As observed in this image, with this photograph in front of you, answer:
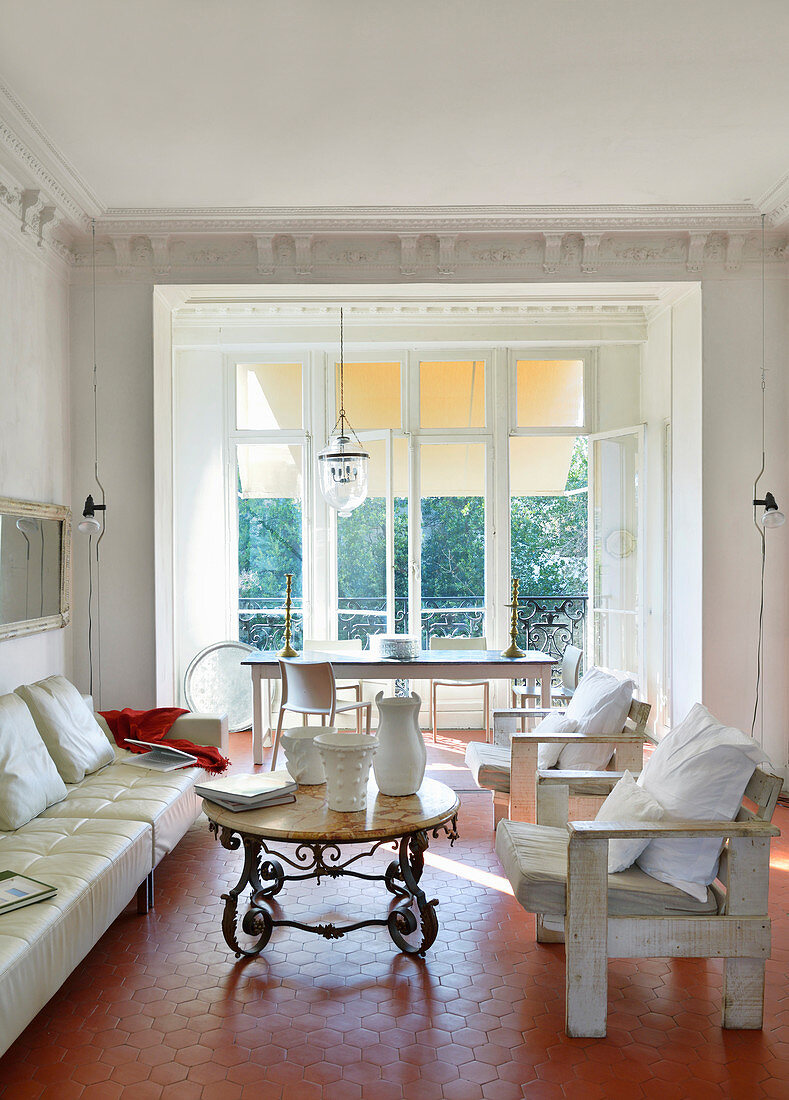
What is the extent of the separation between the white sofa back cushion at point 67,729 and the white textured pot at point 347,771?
149cm

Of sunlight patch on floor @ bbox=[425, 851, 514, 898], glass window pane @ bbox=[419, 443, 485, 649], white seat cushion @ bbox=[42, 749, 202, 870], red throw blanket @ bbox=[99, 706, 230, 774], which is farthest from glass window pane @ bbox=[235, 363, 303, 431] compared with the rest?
sunlight patch on floor @ bbox=[425, 851, 514, 898]

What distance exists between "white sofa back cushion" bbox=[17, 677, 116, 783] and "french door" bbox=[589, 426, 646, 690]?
419cm

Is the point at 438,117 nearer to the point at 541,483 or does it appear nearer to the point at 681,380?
the point at 681,380

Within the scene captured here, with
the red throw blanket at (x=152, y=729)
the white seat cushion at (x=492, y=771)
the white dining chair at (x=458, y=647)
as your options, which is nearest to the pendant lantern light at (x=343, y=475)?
the white dining chair at (x=458, y=647)

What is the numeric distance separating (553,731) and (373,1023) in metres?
2.05

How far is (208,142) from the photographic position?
4.15 meters

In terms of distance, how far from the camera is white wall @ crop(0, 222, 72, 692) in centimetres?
428

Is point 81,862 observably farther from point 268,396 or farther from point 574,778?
point 268,396

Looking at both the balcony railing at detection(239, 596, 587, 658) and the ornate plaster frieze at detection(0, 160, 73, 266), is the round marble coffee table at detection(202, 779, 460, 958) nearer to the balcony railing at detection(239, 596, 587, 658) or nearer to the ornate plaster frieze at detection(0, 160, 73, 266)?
the ornate plaster frieze at detection(0, 160, 73, 266)

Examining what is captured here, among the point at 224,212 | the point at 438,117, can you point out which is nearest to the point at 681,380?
the point at 438,117

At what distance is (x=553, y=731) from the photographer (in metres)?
4.40

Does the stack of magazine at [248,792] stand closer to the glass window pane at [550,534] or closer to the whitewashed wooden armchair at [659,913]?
the whitewashed wooden armchair at [659,913]

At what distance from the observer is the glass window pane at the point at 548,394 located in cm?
711

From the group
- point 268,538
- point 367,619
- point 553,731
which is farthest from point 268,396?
point 553,731
